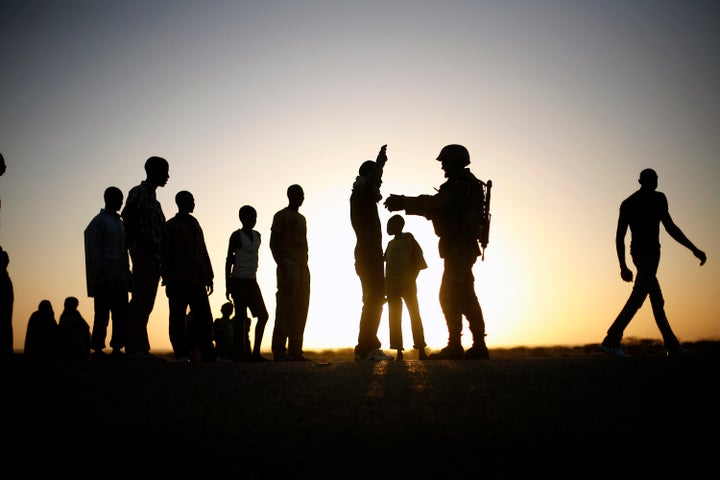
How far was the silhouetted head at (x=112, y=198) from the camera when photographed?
9820 mm

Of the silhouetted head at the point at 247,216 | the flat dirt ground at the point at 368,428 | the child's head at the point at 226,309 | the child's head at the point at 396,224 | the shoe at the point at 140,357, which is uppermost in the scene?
the silhouetted head at the point at 247,216

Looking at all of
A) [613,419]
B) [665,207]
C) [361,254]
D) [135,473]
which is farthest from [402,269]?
[135,473]

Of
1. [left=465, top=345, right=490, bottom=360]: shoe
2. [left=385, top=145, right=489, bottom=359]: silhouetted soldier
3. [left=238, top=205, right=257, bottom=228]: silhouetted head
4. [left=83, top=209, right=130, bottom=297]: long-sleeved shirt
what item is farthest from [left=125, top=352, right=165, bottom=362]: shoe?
[left=465, top=345, right=490, bottom=360]: shoe

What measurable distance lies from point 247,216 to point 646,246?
5.60 meters

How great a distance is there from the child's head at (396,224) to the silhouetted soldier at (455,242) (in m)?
2.15

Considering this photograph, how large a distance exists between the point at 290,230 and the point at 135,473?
808 cm

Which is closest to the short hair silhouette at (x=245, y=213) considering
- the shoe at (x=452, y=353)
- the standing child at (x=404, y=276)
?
the standing child at (x=404, y=276)

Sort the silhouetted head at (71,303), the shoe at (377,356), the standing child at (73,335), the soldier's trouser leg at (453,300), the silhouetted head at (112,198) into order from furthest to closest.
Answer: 1. the silhouetted head at (71,303)
2. the standing child at (73,335)
3. the silhouetted head at (112,198)
4. the shoe at (377,356)
5. the soldier's trouser leg at (453,300)

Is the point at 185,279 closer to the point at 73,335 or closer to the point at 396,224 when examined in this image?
the point at 396,224

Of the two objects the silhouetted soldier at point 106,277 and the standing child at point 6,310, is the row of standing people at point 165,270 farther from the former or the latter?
the standing child at point 6,310

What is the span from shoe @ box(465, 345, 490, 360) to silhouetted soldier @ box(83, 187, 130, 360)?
13.8 ft

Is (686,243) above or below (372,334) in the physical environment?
above

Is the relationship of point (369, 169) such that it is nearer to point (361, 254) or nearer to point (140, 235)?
point (361, 254)

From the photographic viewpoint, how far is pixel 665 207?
9.89 m
